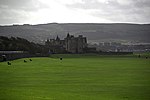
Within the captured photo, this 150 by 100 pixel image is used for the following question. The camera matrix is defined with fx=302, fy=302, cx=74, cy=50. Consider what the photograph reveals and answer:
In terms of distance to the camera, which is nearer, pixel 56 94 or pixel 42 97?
pixel 42 97

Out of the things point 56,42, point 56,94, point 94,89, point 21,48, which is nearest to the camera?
point 56,94

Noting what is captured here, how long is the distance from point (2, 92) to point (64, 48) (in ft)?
510

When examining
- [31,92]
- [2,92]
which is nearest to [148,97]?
[31,92]

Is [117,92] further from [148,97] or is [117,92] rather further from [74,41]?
[74,41]

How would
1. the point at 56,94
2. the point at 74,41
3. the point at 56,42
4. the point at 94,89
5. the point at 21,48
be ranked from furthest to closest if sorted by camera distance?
the point at 56,42, the point at 74,41, the point at 21,48, the point at 94,89, the point at 56,94

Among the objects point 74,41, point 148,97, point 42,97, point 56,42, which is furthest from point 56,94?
point 56,42

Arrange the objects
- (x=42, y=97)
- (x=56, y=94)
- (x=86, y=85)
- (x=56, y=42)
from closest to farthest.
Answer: (x=42, y=97) < (x=56, y=94) < (x=86, y=85) < (x=56, y=42)

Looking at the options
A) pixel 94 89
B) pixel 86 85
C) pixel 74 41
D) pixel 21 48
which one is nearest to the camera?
pixel 94 89

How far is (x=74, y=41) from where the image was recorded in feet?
573

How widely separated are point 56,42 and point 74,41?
58.3 ft

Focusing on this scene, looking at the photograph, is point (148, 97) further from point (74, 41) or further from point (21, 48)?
point (74, 41)

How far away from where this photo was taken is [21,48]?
412ft

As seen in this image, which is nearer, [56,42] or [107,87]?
Result: [107,87]

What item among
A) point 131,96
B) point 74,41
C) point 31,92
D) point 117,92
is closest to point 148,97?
point 131,96
